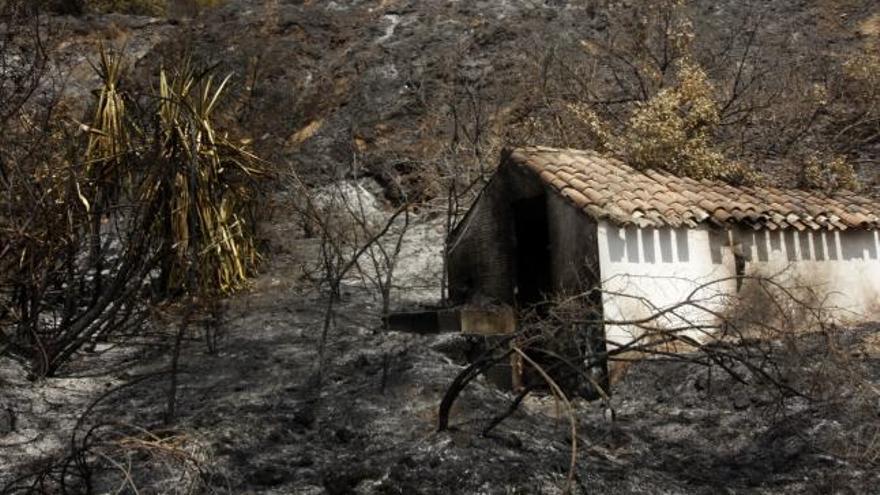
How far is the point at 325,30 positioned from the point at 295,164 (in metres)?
5.86

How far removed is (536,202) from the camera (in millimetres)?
10680

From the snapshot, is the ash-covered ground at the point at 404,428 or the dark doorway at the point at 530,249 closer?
the ash-covered ground at the point at 404,428

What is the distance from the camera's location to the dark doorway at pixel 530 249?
10648mm

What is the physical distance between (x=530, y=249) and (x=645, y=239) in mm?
2038

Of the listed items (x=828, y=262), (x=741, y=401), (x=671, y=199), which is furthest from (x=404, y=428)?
(x=828, y=262)

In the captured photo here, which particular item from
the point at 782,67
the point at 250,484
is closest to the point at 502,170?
the point at 250,484

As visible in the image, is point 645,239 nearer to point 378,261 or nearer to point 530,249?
point 530,249

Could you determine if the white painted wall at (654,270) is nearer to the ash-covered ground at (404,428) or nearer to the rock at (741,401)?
the ash-covered ground at (404,428)

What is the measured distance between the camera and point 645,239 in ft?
30.1

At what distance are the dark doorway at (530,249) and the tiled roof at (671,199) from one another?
717 millimetres

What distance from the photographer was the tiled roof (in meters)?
9.22

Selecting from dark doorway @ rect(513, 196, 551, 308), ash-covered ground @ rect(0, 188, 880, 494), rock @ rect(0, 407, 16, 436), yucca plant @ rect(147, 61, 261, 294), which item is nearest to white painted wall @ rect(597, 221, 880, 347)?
ash-covered ground @ rect(0, 188, 880, 494)

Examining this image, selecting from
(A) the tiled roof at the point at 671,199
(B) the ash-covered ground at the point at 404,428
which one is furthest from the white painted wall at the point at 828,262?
(B) the ash-covered ground at the point at 404,428

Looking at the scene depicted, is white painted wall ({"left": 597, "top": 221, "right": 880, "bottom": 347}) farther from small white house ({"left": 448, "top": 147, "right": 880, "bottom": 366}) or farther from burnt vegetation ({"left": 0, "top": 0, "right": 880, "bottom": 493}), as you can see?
burnt vegetation ({"left": 0, "top": 0, "right": 880, "bottom": 493})
